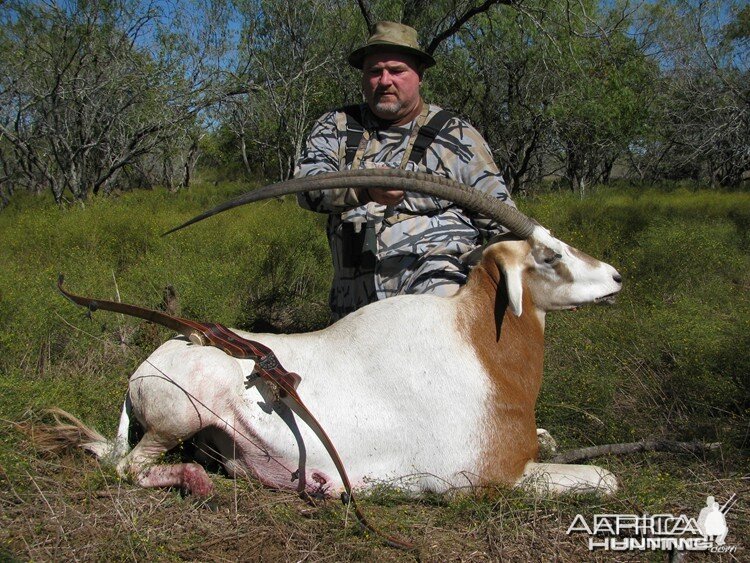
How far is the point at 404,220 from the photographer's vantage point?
382 centimetres

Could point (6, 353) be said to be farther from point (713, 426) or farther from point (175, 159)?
point (175, 159)

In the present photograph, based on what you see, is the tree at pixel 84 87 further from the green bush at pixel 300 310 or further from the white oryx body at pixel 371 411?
the white oryx body at pixel 371 411

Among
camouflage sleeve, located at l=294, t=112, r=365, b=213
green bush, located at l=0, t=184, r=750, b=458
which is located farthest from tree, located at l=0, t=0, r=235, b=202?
camouflage sleeve, located at l=294, t=112, r=365, b=213

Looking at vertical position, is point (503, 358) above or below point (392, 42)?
below

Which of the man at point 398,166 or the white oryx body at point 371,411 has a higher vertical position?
the man at point 398,166

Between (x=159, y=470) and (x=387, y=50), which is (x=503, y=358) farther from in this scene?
(x=387, y=50)

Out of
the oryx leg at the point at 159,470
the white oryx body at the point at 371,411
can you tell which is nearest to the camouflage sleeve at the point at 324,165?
the white oryx body at the point at 371,411

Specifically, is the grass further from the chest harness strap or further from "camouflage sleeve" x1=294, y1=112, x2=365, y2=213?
"camouflage sleeve" x1=294, y1=112, x2=365, y2=213

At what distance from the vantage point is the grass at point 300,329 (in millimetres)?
2506

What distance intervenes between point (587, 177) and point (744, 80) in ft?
43.8

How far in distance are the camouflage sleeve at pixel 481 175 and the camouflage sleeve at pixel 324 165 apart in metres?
0.80

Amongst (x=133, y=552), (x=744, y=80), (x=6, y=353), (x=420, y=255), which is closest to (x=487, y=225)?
(x=420, y=255)

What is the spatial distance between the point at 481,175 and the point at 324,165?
959 millimetres
